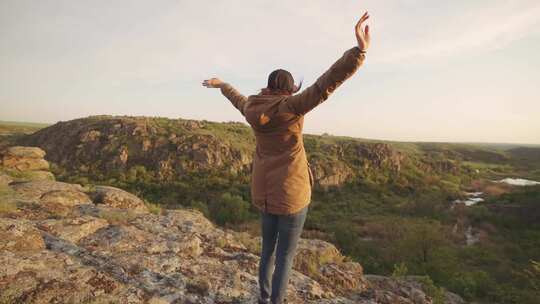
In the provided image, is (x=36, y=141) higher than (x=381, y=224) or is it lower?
higher

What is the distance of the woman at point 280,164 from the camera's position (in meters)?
2.38

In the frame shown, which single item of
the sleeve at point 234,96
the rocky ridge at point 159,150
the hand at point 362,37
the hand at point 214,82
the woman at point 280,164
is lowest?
the rocky ridge at point 159,150

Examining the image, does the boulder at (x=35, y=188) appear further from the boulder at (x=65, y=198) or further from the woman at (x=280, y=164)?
the woman at (x=280, y=164)

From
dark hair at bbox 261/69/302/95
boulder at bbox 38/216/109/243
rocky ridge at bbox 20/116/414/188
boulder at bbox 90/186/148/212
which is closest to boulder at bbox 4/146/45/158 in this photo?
boulder at bbox 90/186/148/212

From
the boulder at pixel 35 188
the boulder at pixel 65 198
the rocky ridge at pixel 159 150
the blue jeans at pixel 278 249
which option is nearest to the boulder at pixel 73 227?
the boulder at pixel 65 198

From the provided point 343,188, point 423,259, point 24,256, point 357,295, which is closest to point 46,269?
point 24,256

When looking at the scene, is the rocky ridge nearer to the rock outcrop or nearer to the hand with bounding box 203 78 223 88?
the rock outcrop

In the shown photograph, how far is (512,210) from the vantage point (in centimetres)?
3434

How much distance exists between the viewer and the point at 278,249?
2.81 m

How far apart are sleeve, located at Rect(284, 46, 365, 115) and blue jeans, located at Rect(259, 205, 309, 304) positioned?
1.03 m

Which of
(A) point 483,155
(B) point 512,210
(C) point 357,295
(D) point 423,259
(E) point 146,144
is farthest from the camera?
(A) point 483,155

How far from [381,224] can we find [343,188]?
1767 centimetres

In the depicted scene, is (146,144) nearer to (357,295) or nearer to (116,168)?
(116,168)

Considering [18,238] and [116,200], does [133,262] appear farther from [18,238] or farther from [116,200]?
[116,200]
